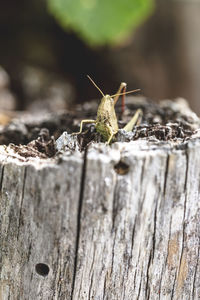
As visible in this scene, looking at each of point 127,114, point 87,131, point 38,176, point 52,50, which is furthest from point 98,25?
point 38,176

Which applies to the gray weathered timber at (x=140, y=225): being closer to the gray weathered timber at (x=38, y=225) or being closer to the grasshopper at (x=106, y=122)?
the gray weathered timber at (x=38, y=225)

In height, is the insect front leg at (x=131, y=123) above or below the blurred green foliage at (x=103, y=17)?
below

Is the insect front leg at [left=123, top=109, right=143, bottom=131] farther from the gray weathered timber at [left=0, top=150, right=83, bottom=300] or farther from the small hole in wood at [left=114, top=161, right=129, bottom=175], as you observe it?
the gray weathered timber at [left=0, top=150, right=83, bottom=300]

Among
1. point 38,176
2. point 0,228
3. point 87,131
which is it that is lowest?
point 0,228

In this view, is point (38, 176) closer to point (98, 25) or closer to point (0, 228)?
point (0, 228)

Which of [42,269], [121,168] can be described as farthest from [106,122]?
[42,269]

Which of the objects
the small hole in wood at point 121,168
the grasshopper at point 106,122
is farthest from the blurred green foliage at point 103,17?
the small hole in wood at point 121,168

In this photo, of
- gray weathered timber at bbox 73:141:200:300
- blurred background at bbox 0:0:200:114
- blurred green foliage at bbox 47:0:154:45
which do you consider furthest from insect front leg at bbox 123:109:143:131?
blurred background at bbox 0:0:200:114
